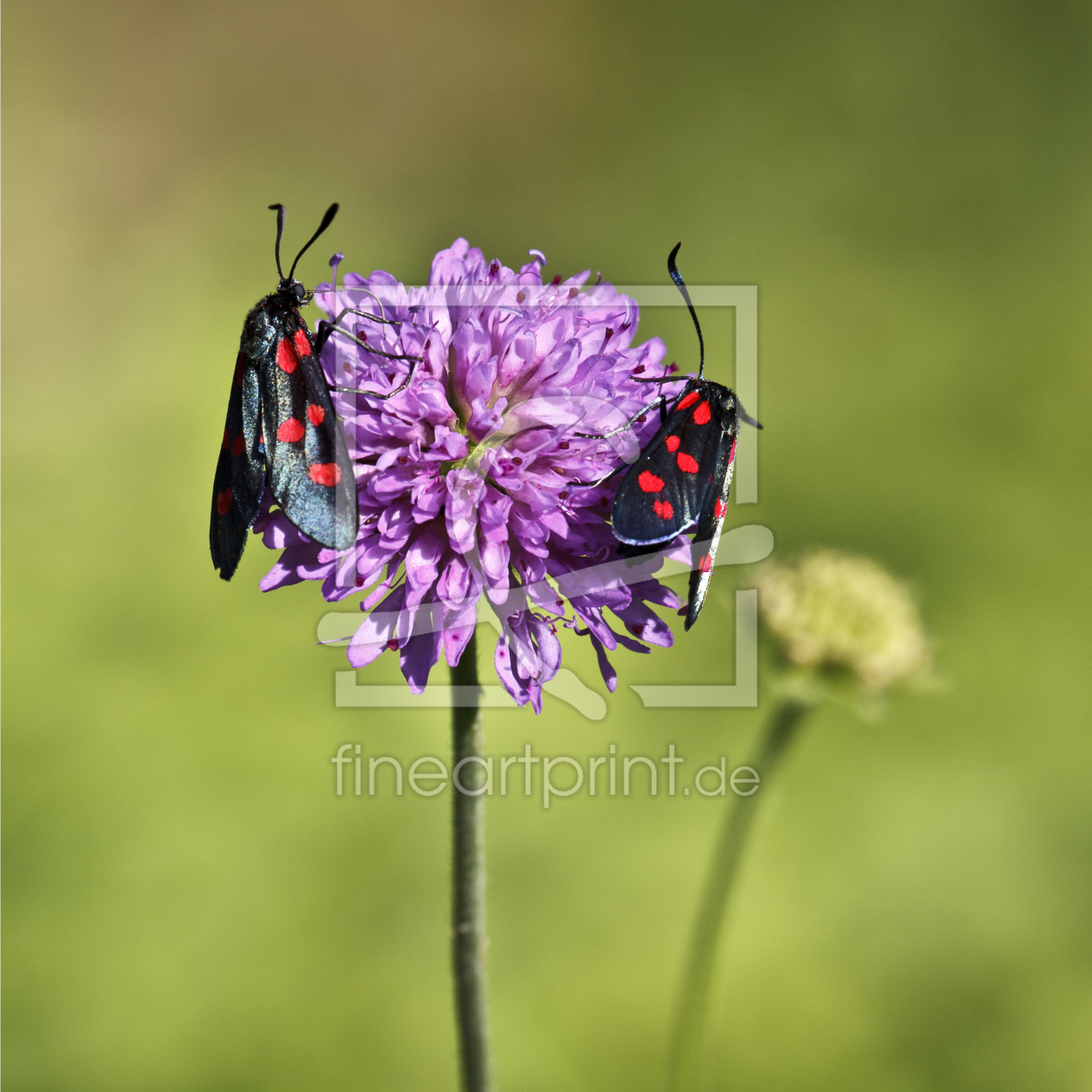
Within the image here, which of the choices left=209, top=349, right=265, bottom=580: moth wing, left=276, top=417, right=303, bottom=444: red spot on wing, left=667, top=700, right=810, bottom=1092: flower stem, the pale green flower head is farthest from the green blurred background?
left=276, top=417, right=303, bottom=444: red spot on wing

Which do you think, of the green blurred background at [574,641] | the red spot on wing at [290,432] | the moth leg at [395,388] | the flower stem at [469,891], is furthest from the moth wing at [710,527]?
the green blurred background at [574,641]

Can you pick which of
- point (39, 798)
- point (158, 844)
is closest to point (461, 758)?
point (158, 844)

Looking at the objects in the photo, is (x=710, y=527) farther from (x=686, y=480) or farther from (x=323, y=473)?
(x=323, y=473)

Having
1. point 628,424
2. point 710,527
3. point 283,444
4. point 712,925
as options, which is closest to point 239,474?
point 283,444

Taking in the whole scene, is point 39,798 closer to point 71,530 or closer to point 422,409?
point 71,530

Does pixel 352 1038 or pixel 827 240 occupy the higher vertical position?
pixel 827 240

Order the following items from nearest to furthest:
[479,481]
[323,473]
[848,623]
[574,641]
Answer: [323,473], [479,481], [848,623], [574,641]
